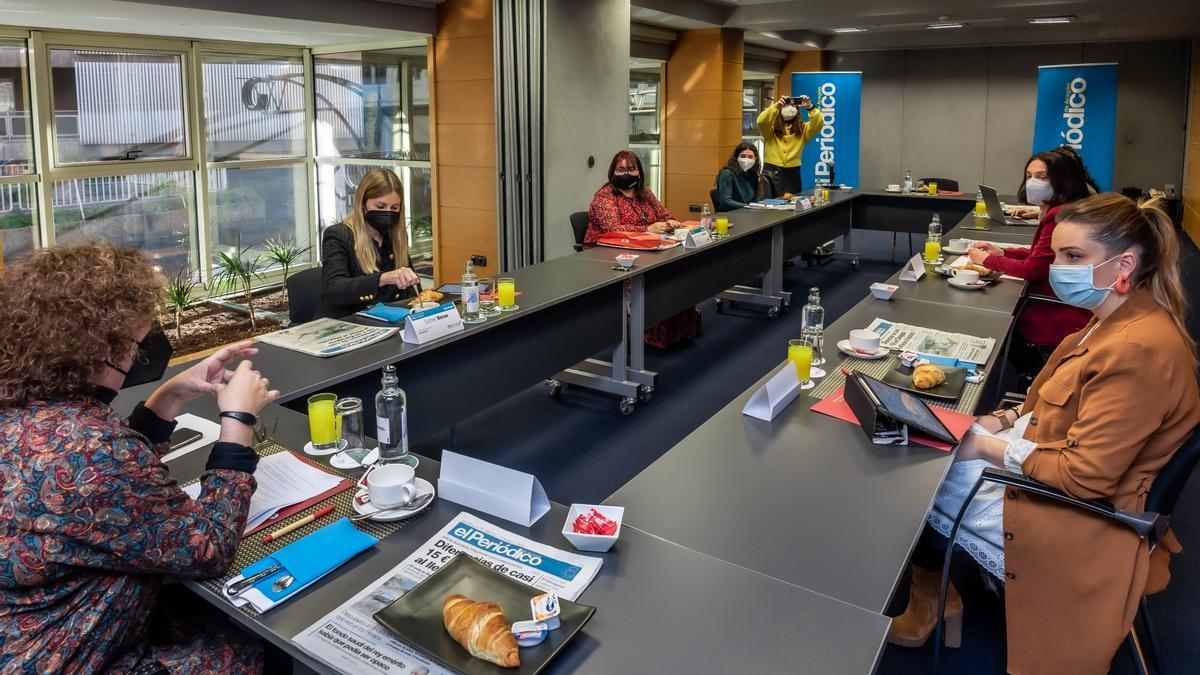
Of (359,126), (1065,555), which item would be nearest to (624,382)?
(1065,555)

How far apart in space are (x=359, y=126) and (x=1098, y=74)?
7.49 metres

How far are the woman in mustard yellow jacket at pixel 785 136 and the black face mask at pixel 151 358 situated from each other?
596 centimetres

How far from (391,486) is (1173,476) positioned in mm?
1632

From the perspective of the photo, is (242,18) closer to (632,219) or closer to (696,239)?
(632,219)

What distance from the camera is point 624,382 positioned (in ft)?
13.5

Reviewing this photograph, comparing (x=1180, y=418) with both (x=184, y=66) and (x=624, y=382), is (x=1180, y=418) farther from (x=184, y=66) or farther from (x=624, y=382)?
(x=184, y=66)

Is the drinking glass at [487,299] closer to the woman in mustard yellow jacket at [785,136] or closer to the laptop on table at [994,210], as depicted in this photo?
the laptop on table at [994,210]

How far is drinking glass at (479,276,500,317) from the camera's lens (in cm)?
300

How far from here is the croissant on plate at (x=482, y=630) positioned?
1.10m

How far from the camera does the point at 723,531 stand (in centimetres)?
151

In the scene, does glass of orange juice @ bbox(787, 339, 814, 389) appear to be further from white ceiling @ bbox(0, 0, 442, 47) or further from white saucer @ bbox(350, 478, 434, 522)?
white ceiling @ bbox(0, 0, 442, 47)

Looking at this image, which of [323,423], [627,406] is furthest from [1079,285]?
[627,406]

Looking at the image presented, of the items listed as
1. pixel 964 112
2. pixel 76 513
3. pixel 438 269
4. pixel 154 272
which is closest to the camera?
pixel 76 513

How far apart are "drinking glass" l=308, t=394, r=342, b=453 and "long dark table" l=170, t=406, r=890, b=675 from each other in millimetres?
463
